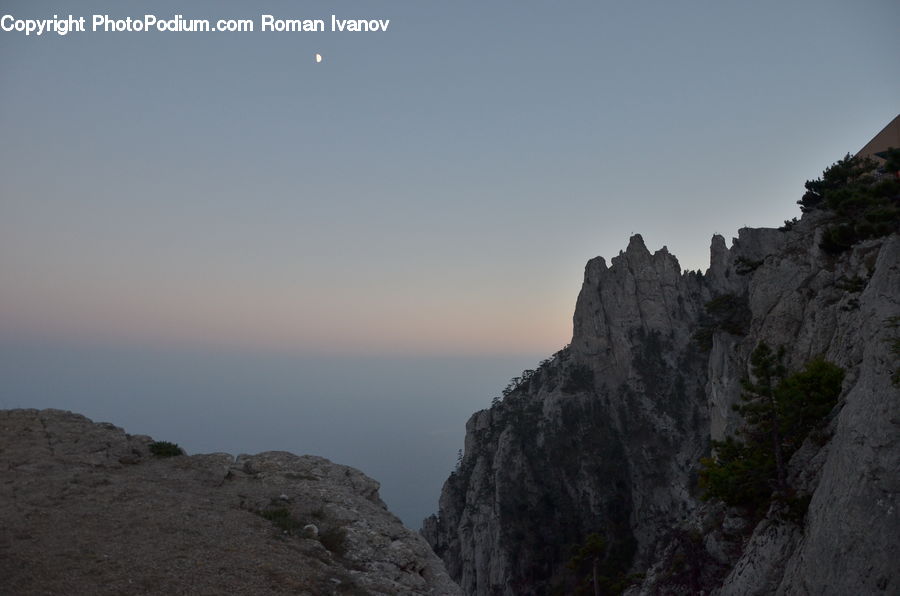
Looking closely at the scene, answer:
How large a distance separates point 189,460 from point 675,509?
67.5 meters

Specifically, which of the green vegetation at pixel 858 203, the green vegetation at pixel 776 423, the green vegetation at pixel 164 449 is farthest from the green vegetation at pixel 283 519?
the green vegetation at pixel 858 203

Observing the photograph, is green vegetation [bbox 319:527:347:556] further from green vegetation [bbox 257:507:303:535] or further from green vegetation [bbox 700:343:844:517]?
green vegetation [bbox 700:343:844:517]

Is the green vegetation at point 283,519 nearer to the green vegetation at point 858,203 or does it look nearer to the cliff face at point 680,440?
the cliff face at point 680,440

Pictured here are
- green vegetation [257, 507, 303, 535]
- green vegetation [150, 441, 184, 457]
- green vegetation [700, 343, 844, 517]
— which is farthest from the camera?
green vegetation [150, 441, 184, 457]

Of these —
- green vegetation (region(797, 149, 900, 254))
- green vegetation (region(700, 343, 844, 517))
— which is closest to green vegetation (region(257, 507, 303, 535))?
green vegetation (region(700, 343, 844, 517))

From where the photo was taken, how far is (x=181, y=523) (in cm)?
1442

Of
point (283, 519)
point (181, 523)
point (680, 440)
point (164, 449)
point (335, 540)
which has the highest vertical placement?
point (164, 449)

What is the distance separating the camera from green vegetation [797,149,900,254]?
19891 millimetres

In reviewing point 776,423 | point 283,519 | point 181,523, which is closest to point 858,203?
point 776,423

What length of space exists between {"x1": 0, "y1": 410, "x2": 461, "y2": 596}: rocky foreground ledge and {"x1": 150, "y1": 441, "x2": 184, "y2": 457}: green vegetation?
1.56ft

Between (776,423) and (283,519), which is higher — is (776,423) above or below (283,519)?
above

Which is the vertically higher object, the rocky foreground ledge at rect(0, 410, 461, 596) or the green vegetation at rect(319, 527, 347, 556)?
the rocky foreground ledge at rect(0, 410, 461, 596)

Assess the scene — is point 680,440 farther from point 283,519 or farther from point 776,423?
point 283,519

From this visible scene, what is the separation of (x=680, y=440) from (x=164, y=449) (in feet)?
236
